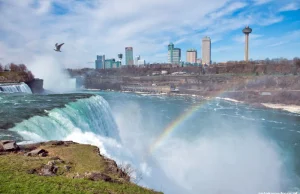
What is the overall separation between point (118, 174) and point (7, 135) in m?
5.77

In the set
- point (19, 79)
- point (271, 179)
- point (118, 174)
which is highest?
point (19, 79)

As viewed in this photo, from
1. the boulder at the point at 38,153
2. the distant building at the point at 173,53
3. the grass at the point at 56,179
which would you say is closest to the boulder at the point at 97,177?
the grass at the point at 56,179

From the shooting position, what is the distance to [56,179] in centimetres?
565

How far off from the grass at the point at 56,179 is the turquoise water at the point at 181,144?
2780 millimetres

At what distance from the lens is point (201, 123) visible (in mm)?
29828

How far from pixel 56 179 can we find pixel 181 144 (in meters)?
16.0

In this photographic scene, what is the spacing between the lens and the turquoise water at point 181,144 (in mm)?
12133

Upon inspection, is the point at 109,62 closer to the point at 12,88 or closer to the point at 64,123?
the point at 12,88

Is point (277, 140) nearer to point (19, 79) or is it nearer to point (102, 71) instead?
point (19, 79)

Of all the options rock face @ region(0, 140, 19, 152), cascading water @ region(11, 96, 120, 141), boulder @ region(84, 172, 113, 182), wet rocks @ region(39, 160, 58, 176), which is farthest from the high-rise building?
boulder @ region(84, 172, 113, 182)

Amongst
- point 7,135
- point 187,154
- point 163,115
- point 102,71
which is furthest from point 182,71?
point 7,135

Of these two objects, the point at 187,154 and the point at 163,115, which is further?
the point at 163,115

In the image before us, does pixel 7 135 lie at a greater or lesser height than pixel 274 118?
greater

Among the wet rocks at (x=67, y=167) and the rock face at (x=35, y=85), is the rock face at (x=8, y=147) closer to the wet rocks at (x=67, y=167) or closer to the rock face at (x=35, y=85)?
the wet rocks at (x=67, y=167)
